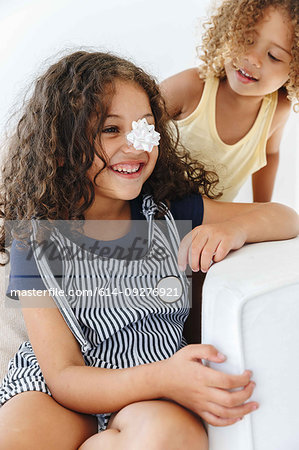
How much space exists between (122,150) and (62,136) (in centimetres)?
12

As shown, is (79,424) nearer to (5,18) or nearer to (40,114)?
(40,114)

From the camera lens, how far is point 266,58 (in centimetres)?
114

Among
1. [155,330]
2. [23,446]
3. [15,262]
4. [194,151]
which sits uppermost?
[194,151]

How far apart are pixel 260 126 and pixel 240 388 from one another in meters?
0.83

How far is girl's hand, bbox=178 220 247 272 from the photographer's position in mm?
816

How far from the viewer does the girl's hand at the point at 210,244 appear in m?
0.82

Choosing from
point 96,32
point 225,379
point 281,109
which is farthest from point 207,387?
point 96,32

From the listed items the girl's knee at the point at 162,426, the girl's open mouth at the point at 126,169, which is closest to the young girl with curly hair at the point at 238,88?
the girl's open mouth at the point at 126,169

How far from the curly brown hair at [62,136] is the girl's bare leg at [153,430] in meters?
0.38

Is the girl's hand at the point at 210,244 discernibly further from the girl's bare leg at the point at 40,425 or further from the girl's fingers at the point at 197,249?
the girl's bare leg at the point at 40,425

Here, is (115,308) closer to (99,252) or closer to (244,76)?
(99,252)

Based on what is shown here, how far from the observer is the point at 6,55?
1.36 metres

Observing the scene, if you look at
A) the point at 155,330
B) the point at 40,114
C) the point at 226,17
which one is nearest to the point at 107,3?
the point at 226,17

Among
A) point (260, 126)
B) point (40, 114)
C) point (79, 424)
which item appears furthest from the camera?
point (260, 126)
